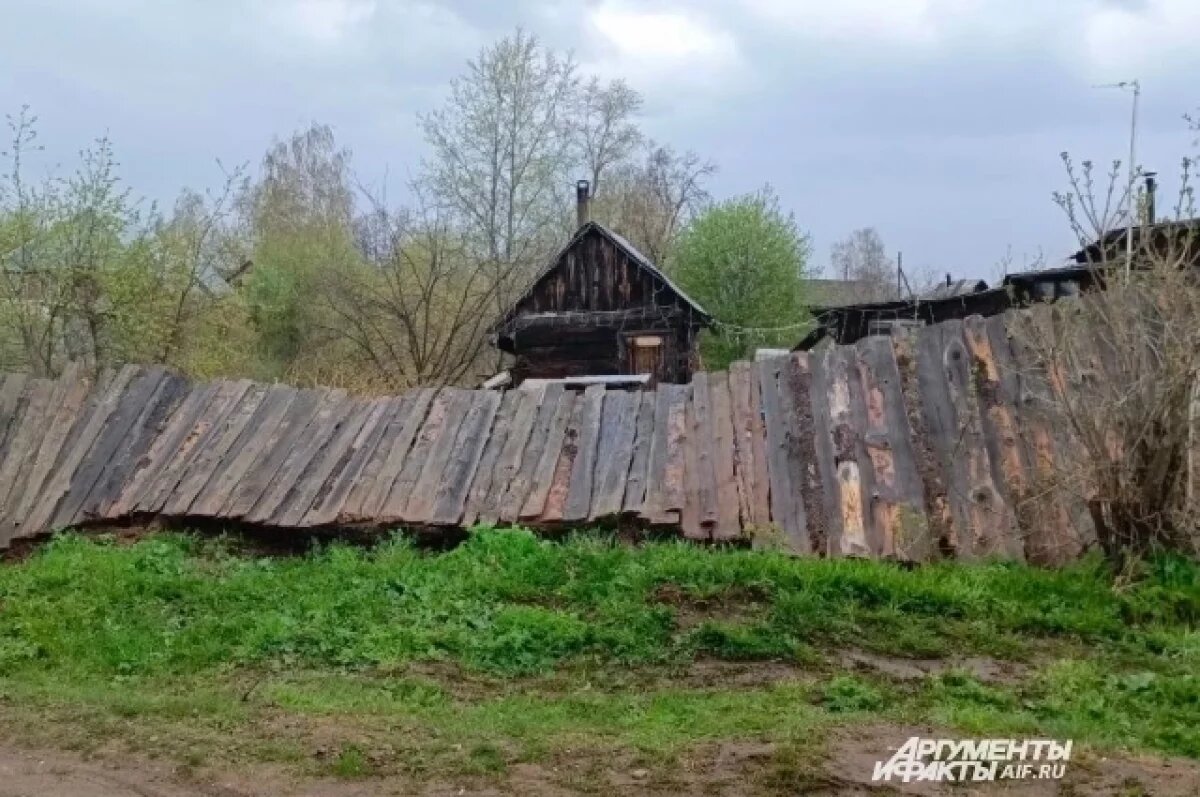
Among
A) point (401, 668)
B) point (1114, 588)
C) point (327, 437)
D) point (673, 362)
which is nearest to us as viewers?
point (401, 668)

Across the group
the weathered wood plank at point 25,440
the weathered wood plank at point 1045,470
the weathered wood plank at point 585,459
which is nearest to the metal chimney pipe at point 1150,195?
the weathered wood plank at point 1045,470

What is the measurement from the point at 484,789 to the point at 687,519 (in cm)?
431

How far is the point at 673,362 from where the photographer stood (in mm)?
26234

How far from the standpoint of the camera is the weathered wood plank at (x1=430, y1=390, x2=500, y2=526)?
896cm

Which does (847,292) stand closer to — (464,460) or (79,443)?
(464,460)

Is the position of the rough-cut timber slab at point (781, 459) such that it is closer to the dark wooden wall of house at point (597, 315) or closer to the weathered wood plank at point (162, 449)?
the weathered wood plank at point (162, 449)

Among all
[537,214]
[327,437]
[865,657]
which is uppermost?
[537,214]

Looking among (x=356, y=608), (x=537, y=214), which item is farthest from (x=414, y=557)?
(x=537, y=214)

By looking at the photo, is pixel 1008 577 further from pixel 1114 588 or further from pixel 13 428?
pixel 13 428

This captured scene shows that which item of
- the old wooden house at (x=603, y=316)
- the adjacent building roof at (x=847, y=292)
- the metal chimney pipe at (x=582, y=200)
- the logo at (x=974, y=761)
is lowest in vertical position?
the logo at (x=974, y=761)

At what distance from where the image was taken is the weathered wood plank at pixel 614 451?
8719 mm

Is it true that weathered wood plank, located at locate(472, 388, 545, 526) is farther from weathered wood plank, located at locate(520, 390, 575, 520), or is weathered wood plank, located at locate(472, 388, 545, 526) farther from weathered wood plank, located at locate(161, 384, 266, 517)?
weathered wood plank, located at locate(161, 384, 266, 517)

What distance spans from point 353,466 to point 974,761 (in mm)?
6375

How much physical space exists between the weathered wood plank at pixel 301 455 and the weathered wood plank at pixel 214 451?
63 centimetres
